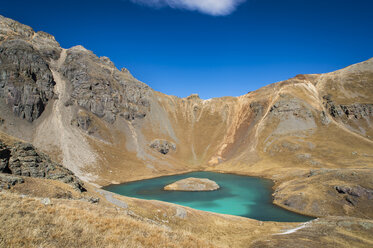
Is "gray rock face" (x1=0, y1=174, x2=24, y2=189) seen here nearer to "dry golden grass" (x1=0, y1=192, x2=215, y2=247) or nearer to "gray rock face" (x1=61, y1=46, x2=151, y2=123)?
"dry golden grass" (x1=0, y1=192, x2=215, y2=247)

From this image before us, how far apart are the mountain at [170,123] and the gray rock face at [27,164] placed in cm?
5615

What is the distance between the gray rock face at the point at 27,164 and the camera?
26.9 meters

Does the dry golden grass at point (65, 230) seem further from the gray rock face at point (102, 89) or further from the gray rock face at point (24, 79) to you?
the gray rock face at point (102, 89)

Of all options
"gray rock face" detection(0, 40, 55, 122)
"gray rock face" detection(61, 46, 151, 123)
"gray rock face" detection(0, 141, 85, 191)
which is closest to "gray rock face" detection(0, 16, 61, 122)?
"gray rock face" detection(0, 40, 55, 122)

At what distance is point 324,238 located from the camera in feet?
85.4

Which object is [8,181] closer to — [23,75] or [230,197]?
[230,197]

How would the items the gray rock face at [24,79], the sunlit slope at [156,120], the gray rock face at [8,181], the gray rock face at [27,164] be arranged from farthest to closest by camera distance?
the gray rock face at [24,79] < the sunlit slope at [156,120] < the gray rock face at [27,164] < the gray rock face at [8,181]

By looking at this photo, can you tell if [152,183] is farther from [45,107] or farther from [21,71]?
[21,71]

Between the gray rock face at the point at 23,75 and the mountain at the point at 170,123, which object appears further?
the gray rock face at the point at 23,75

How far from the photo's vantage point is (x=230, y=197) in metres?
70.2

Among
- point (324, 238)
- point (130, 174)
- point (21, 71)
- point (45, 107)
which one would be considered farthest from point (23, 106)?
point (324, 238)

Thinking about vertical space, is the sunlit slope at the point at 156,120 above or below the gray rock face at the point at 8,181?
above

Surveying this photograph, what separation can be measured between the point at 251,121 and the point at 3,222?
162338 millimetres

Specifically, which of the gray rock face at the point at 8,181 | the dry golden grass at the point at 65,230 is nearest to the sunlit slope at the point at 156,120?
the gray rock face at the point at 8,181
